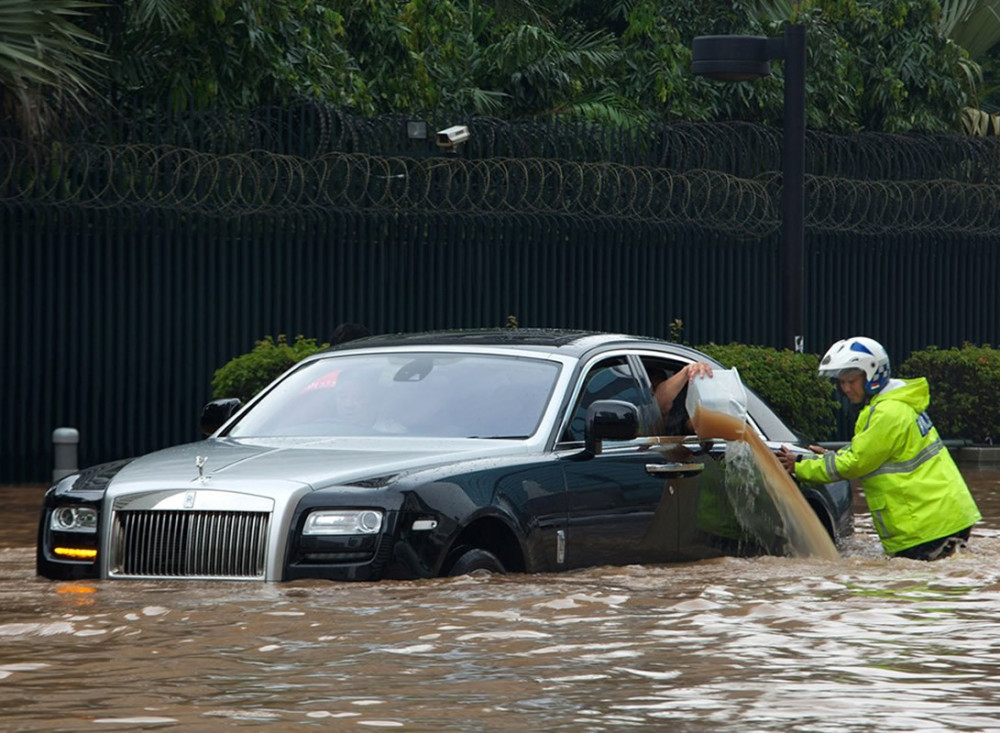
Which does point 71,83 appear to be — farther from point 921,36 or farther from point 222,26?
point 921,36

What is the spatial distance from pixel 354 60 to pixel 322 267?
5.75 m

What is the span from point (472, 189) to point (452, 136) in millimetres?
872

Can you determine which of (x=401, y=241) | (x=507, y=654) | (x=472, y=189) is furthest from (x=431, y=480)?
(x=472, y=189)

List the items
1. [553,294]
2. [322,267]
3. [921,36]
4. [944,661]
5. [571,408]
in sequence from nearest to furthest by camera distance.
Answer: [944,661], [571,408], [322,267], [553,294], [921,36]

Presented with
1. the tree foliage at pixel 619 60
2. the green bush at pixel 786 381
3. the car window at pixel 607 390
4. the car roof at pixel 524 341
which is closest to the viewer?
the car window at pixel 607 390

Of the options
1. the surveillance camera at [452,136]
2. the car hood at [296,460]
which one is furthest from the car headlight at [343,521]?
the surveillance camera at [452,136]

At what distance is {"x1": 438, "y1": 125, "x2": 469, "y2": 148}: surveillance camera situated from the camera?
19297mm

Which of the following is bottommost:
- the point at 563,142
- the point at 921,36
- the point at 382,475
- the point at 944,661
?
the point at 944,661

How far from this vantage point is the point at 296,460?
933 centimetres

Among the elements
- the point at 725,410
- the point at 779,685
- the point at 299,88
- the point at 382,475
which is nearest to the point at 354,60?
the point at 299,88

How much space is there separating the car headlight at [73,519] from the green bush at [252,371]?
7889 mm

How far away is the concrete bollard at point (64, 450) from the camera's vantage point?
16828 mm

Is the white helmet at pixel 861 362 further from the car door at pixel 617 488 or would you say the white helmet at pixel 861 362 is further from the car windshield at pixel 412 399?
the car windshield at pixel 412 399

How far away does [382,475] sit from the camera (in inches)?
355
